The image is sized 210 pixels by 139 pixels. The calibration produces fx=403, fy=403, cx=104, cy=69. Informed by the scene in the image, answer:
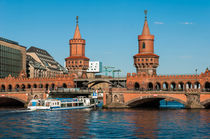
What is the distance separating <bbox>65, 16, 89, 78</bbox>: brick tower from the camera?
570ft

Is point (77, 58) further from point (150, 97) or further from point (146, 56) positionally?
point (150, 97)

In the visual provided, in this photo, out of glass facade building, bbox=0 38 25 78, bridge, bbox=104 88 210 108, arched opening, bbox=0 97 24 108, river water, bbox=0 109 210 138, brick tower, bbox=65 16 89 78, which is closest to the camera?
river water, bbox=0 109 210 138

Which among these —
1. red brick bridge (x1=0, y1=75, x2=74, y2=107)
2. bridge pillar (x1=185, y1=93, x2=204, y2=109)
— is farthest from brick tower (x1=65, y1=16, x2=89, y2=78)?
bridge pillar (x1=185, y1=93, x2=204, y2=109)

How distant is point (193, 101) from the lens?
401ft

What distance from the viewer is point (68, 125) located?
3268 inches

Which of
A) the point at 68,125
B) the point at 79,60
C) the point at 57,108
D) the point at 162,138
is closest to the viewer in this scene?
the point at 162,138

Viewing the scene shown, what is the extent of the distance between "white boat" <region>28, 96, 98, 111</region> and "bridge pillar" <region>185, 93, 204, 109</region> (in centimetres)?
3447

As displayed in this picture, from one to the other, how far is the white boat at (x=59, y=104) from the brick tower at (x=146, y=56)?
1113 inches

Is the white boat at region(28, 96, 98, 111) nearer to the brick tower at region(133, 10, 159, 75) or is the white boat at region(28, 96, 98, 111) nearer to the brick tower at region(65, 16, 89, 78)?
the brick tower at region(133, 10, 159, 75)

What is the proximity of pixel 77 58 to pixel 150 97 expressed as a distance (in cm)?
5306

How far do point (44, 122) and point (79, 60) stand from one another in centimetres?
8686

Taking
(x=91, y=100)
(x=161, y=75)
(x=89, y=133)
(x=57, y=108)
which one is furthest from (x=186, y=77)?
(x=89, y=133)

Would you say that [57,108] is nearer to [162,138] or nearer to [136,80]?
[136,80]

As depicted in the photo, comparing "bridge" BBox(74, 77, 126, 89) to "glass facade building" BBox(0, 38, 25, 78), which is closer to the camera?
"bridge" BBox(74, 77, 126, 89)
